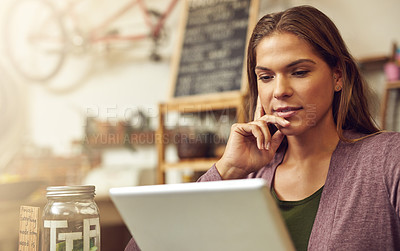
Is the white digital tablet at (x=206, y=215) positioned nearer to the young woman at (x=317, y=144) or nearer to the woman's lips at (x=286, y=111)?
the young woman at (x=317, y=144)

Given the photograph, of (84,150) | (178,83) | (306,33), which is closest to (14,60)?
(84,150)

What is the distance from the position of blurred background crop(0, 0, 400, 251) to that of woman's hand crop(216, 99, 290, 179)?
5.52ft

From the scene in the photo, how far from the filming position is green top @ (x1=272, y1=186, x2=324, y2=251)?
1.17 m

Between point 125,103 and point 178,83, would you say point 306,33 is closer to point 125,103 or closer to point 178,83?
point 178,83

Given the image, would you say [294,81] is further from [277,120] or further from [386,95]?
[386,95]

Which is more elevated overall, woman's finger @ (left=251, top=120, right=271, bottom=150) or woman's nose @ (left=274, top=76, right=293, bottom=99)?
woman's nose @ (left=274, top=76, right=293, bottom=99)

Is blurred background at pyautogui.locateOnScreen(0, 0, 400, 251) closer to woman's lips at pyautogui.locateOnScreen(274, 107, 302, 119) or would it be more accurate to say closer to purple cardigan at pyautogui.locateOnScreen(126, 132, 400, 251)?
woman's lips at pyautogui.locateOnScreen(274, 107, 302, 119)

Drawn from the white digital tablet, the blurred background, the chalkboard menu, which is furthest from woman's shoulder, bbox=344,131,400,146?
the blurred background

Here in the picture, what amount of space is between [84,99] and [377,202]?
2982 millimetres

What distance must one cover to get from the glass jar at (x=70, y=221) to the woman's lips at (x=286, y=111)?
0.55 m

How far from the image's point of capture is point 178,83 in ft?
9.48

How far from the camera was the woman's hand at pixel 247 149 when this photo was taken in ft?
3.92

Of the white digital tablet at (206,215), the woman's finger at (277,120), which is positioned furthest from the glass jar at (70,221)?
the woman's finger at (277,120)

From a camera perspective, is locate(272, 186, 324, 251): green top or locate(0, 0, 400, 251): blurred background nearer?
locate(272, 186, 324, 251): green top
